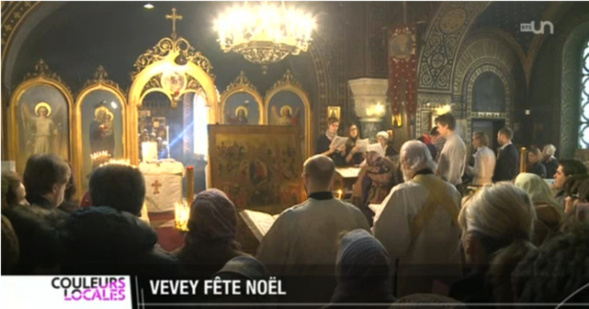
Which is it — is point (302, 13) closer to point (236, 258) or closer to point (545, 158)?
point (545, 158)

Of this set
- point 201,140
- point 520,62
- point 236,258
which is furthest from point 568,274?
point 201,140

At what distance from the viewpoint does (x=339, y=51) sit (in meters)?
3.89

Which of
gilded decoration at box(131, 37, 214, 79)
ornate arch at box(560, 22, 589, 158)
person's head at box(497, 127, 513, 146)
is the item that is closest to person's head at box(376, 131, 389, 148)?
person's head at box(497, 127, 513, 146)

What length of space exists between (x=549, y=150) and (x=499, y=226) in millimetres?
1244

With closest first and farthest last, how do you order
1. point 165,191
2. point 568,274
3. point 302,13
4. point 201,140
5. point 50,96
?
point 568,274, point 165,191, point 50,96, point 302,13, point 201,140

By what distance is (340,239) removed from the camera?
4.79 ft

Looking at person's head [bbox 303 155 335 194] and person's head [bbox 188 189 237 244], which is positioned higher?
person's head [bbox 303 155 335 194]

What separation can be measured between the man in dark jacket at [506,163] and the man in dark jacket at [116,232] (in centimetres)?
149

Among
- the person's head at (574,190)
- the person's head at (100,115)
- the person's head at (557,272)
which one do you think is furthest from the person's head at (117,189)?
the person's head at (100,115)

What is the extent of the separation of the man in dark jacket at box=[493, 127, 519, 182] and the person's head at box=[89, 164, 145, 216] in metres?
1.56

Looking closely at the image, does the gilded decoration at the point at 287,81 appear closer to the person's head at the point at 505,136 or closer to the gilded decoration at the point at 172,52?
the gilded decoration at the point at 172,52

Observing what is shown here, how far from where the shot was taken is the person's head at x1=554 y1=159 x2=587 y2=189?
1832 mm

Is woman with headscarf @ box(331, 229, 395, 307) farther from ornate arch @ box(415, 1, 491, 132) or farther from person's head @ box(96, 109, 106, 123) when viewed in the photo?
person's head @ box(96, 109, 106, 123)

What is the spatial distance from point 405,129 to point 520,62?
3.05 ft
